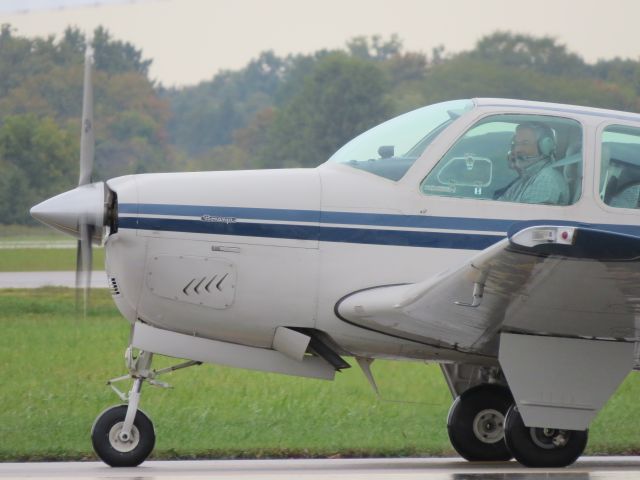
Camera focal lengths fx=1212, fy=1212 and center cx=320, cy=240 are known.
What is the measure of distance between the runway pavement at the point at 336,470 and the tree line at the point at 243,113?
13923 mm

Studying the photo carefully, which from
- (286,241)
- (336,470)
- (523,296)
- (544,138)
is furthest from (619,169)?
(336,470)

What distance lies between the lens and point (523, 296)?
772cm

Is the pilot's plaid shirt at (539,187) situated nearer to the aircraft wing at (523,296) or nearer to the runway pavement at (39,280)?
the aircraft wing at (523,296)

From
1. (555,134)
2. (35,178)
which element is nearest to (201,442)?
(555,134)

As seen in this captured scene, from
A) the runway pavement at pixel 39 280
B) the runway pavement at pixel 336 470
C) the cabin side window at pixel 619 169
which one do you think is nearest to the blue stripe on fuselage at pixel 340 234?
the cabin side window at pixel 619 169

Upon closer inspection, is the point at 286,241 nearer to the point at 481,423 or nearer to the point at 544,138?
the point at 544,138

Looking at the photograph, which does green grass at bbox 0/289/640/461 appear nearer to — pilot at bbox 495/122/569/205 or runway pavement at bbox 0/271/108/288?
pilot at bbox 495/122/569/205

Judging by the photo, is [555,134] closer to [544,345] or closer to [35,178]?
[544,345]

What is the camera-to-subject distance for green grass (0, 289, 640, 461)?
10219mm

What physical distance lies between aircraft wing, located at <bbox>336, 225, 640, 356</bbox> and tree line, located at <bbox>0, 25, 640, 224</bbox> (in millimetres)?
15149

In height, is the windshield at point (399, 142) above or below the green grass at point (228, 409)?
above

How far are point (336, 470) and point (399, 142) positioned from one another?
7.69 feet

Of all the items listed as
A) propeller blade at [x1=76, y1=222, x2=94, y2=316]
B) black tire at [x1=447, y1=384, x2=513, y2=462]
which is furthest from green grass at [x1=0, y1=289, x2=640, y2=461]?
propeller blade at [x1=76, y1=222, x2=94, y2=316]

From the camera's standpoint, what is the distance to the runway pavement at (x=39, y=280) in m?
20.8
